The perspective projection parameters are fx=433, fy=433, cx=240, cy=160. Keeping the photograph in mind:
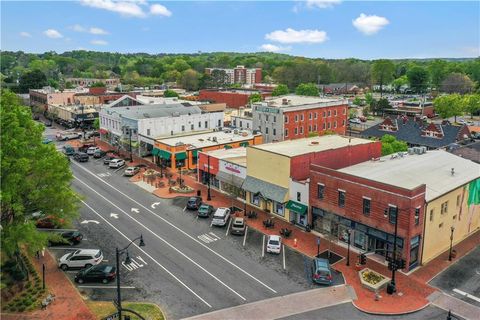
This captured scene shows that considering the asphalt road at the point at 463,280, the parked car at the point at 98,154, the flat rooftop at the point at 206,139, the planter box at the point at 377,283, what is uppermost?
the flat rooftop at the point at 206,139

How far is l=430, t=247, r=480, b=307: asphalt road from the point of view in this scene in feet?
106

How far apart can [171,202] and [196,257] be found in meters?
16.3

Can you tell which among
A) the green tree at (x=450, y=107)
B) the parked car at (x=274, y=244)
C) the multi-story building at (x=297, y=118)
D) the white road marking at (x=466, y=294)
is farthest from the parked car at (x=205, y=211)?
the green tree at (x=450, y=107)

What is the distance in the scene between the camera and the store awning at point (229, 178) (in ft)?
173

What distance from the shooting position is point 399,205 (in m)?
35.3

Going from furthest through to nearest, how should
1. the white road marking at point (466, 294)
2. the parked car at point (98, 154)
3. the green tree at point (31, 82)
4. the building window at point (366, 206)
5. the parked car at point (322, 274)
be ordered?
the green tree at point (31, 82) < the parked car at point (98, 154) < the building window at point (366, 206) < the parked car at point (322, 274) < the white road marking at point (466, 294)

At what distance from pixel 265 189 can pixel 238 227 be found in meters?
6.54

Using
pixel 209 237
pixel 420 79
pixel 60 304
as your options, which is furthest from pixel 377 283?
pixel 420 79

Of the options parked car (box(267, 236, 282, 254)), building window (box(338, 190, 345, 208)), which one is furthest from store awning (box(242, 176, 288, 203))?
building window (box(338, 190, 345, 208))

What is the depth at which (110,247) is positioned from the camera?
4053 centimetres

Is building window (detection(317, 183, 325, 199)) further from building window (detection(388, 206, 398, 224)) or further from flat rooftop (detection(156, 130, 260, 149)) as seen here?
flat rooftop (detection(156, 130, 260, 149))

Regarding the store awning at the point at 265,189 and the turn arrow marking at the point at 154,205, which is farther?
the turn arrow marking at the point at 154,205

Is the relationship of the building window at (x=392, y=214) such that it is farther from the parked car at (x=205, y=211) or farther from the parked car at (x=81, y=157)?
the parked car at (x=81, y=157)

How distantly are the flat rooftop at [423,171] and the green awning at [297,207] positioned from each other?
5.41 meters
